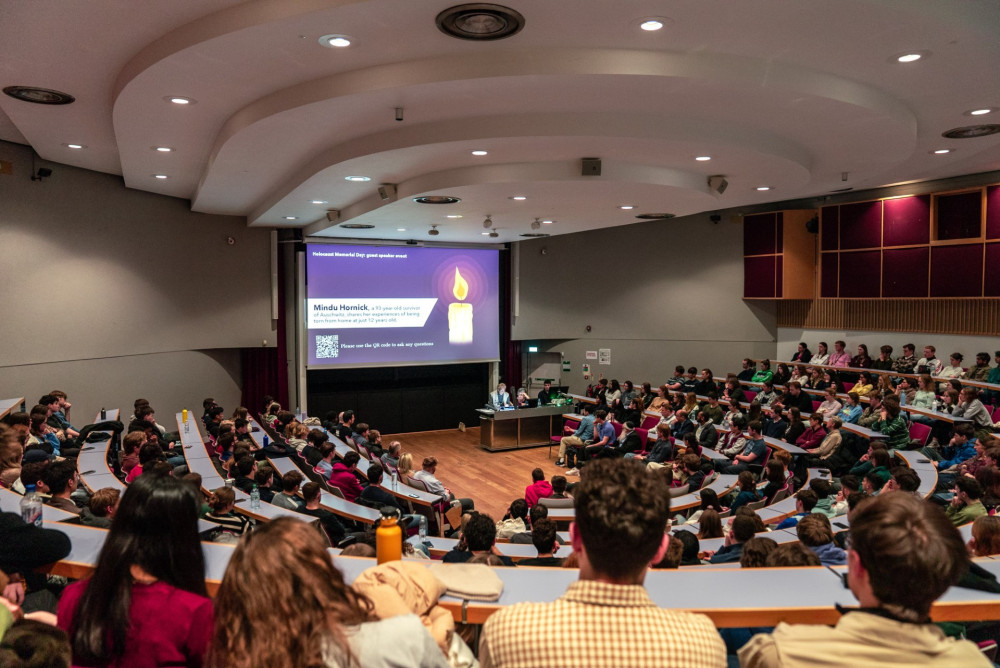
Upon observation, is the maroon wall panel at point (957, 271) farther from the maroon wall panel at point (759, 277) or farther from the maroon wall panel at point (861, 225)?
the maroon wall panel at point (759, 277)

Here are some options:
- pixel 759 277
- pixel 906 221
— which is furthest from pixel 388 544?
pixel 759 277

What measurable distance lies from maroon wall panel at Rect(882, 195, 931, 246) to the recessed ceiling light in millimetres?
9487

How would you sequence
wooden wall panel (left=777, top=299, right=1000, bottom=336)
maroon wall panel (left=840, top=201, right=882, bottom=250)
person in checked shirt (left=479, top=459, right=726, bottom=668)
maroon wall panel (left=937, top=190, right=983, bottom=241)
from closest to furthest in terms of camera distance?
person in checked shirt (left=479, top=459, right=726, bottom=668) < maroon wall panel (left=937, top=190, right=983, bottom=241) < wooden wall panel (left=777, top=299, right=1000, bottom=336) < maroon wall panel (left=840, top=201, right=882, bottom=250)

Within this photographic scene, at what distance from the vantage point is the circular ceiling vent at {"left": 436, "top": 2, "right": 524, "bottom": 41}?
3318 mm

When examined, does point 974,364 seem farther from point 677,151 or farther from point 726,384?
point 677,151

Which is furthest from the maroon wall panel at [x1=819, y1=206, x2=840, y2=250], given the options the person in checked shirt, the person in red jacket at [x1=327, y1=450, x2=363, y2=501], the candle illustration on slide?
the person in checked shirt

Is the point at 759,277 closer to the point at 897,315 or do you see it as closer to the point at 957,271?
the point at 897,315

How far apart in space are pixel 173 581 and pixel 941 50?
4.59 meters

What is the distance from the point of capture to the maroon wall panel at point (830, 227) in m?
11.2

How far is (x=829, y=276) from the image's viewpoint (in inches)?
447

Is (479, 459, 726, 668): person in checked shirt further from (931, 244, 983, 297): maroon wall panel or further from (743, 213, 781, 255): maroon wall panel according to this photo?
(743, 213, 781, 255): maroon wall panel

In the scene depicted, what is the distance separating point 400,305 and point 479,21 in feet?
29.9

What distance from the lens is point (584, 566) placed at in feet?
4.11

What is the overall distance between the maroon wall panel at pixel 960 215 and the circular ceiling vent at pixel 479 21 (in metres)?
8.69
